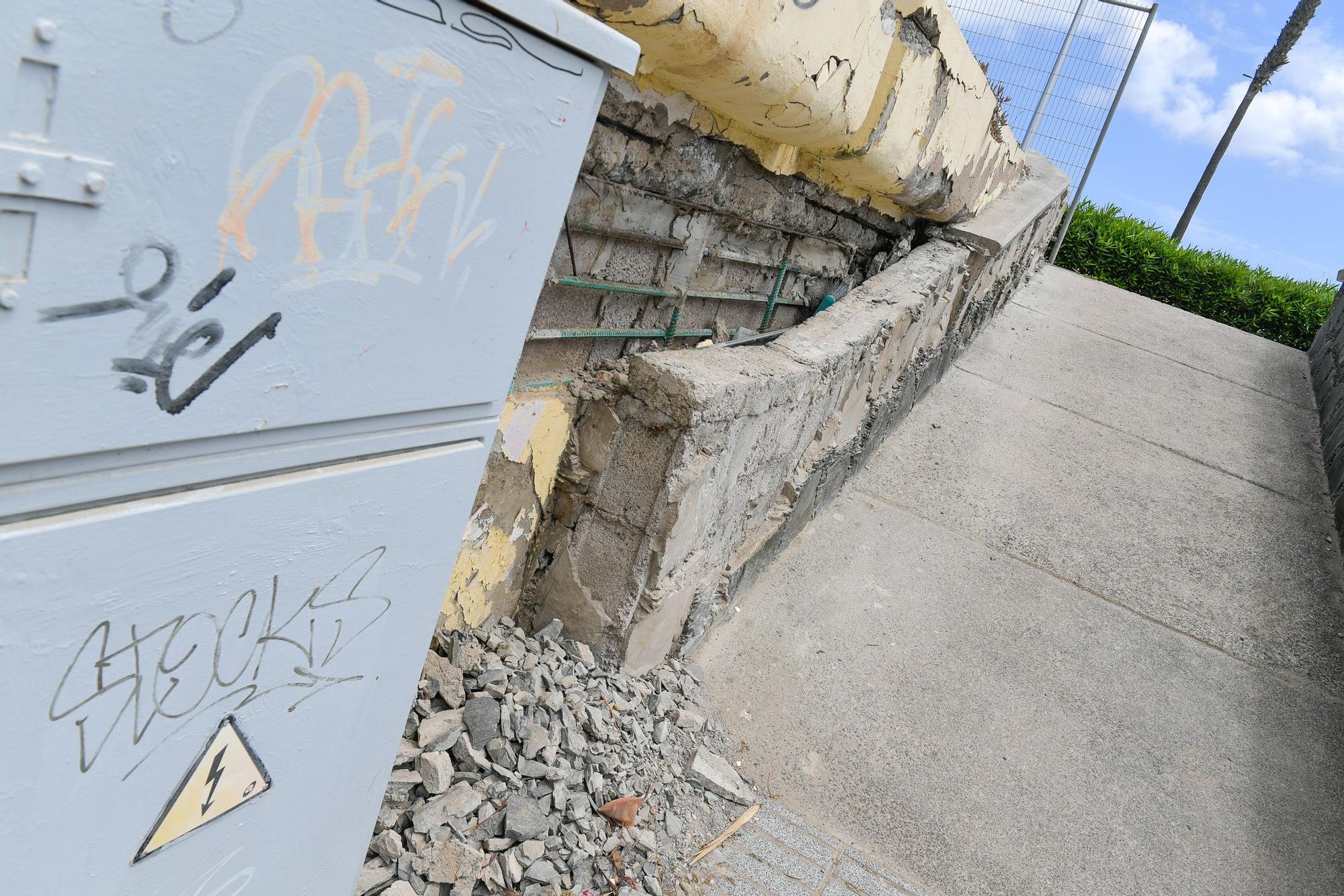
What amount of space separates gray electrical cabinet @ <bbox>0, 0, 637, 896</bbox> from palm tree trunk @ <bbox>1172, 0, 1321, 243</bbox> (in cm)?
1846

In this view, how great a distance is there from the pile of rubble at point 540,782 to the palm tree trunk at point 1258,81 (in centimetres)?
1747

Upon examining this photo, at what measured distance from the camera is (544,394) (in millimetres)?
2408

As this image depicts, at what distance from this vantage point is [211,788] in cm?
114

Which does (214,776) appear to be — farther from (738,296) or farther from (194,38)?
(738,296)

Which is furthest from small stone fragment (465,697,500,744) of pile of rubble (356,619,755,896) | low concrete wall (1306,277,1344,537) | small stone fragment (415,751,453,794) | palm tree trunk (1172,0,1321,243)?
palm tree trunk (1172,0,1321,243)

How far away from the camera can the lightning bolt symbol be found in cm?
113

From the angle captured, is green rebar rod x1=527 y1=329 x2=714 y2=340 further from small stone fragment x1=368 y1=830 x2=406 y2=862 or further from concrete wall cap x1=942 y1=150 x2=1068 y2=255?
concrete wall cap x1=942 y1=150 x2=1068 y2=255

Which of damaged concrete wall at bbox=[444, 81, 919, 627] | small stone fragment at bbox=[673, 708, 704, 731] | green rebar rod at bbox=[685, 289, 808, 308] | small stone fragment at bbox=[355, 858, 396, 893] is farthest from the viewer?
green rebar rod at bbox=[685, 289, 808, 308]

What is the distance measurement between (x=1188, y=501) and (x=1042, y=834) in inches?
124

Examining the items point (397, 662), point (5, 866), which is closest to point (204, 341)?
point (5, 866)

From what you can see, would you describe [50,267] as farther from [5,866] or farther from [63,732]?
[5,866]

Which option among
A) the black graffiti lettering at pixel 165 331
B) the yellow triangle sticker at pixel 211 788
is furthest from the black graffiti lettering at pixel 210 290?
the yellow triangle sticker at pixel 211 788

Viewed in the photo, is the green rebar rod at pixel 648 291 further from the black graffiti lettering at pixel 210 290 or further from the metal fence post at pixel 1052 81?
the metal fence post at pixel 1052 81

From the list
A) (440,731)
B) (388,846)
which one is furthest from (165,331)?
(440,731)
